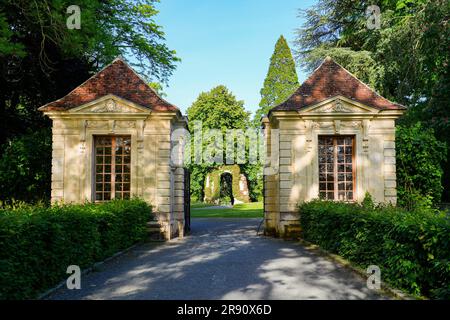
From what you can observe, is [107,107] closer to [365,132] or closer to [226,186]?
[365,132]

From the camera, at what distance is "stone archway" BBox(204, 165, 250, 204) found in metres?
39.6

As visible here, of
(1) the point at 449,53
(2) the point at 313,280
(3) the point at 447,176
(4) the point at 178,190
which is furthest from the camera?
(3) the point at 447,176

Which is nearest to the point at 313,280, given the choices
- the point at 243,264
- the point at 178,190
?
the point at 243,264

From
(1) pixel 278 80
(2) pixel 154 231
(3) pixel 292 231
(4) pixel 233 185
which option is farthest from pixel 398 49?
(1) pixel 278 80

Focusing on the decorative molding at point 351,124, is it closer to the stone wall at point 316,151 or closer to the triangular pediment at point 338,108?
the stone wall at point 316,151

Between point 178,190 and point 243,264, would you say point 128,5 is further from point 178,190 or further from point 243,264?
point 243,264

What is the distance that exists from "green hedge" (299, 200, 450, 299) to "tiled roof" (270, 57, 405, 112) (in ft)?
18.7

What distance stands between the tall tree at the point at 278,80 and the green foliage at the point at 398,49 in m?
19.4

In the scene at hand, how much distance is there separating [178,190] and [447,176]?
15.8 m

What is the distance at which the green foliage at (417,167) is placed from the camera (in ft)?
52.3

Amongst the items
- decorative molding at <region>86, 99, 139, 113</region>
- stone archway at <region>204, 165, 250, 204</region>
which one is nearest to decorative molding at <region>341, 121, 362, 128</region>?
decorative molding at <region>86, 99, 139, 113</region>

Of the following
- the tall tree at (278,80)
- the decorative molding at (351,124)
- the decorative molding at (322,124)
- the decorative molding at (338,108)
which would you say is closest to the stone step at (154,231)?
the decorative molding at (322,124)

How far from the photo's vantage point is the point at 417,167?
1600 cm

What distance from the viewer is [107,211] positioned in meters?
9.68
